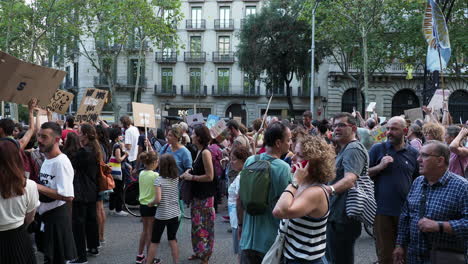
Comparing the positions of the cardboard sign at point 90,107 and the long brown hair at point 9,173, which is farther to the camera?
the cardboard sign at point 90,107

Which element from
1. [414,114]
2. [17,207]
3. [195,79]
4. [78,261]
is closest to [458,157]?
[17,207]

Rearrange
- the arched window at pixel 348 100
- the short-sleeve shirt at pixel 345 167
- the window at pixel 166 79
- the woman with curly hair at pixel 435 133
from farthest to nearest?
1. the window at pixel 166 79
2. the arched window at pixel 348 100
3. the woman with curly hair at pixel 435 133
4. the short-sleeve shirt at pixel 345 167

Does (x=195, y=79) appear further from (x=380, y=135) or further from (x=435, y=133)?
(x=435, y=133)

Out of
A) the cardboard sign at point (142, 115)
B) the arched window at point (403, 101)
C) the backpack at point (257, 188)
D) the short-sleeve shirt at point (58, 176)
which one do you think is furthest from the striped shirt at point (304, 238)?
the arched window at point (403, 101)

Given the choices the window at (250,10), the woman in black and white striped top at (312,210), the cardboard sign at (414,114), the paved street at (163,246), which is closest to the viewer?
the woman in black and white striped top at (312,210)

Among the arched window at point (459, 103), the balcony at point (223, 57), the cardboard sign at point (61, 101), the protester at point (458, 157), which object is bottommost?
the protester at point (458, 157)

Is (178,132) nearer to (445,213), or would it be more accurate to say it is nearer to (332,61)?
(445,213)

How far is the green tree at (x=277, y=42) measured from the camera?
33.8 meters

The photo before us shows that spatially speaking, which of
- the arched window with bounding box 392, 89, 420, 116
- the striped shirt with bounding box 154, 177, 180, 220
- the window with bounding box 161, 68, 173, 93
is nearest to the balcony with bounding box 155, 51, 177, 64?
the window with bounding box 161, 68, 173, 93

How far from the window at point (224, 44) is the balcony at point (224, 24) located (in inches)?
35.4

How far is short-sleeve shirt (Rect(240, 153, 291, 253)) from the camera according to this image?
3.48 metres

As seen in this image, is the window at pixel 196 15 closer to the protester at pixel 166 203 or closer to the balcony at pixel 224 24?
the balcony at pixel 224 24

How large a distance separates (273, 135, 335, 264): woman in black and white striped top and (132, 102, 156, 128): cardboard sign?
6505 mm

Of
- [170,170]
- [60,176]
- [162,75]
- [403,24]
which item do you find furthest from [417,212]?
[162,75]
